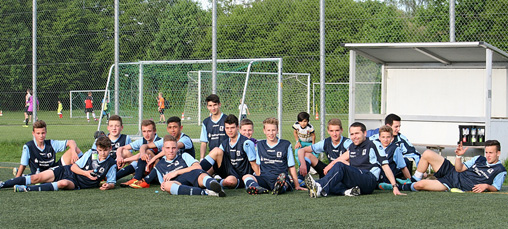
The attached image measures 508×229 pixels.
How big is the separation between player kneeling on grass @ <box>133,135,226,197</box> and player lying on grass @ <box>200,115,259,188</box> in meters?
0.32

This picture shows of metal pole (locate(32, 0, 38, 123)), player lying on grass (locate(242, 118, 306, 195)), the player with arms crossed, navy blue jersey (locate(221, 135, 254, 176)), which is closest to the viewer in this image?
player lying on grass (locate(242, 118, 306, 195))

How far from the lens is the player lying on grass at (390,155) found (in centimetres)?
795

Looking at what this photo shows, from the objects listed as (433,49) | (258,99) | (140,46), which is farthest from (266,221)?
(258,99)

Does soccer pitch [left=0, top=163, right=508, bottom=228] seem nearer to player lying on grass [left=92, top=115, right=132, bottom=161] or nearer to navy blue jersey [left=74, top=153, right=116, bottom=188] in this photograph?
navy blue jersey [left=74, top=153, right=116, bottom=188]

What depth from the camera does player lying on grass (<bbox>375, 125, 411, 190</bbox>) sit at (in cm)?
795

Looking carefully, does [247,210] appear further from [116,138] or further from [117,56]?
[117,56]

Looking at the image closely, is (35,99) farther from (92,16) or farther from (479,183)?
(479,183)

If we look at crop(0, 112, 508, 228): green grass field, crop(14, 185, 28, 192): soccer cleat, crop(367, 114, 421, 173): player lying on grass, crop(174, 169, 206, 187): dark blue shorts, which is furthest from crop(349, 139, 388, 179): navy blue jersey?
crop(14, 185, 28, 192): soccer cleat

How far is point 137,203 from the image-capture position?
21.9 ft

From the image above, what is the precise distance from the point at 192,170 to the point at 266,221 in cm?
252

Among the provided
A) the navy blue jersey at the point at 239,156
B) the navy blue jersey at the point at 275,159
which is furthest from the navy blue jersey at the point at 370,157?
the navy blue jersey at the point at 239,156

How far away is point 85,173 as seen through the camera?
26.0 ft

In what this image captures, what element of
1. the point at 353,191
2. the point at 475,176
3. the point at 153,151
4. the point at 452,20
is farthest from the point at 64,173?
the point at 452,20

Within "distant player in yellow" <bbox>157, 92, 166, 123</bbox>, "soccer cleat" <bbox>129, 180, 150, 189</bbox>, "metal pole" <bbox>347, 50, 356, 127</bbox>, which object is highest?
"metal pole" <bbox>347, 50, 356, 127</bbox>
